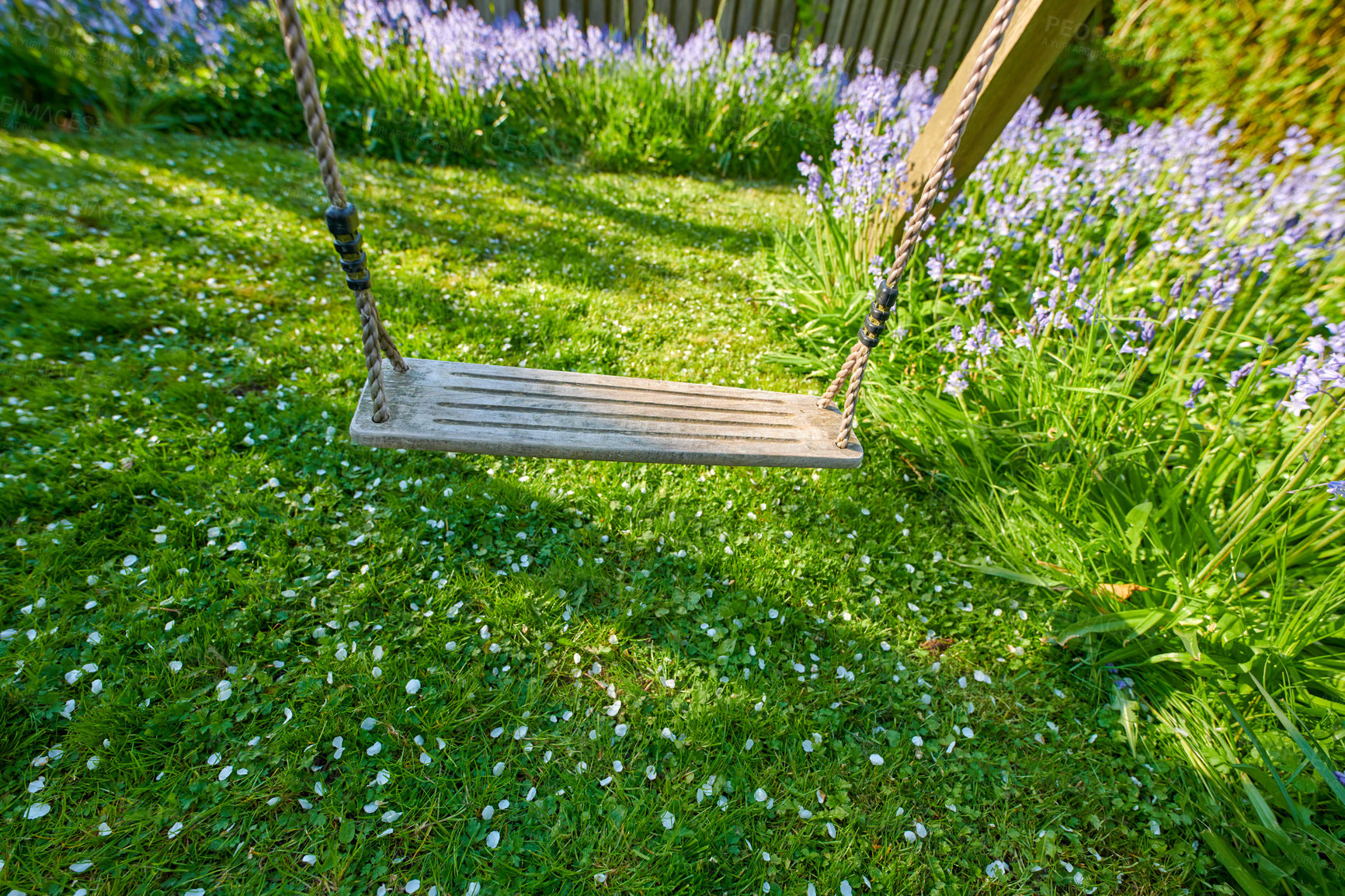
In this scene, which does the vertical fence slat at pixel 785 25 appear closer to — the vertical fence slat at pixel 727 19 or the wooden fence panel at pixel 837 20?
the wooden fence panel at pixel 837 20

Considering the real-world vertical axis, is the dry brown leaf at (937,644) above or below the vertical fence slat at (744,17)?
below

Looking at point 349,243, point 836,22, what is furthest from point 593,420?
point 836,22

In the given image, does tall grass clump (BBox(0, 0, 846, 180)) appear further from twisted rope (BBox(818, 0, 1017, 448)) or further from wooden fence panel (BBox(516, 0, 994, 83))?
twisted rope (BBox(818, 0, 1017, 448))

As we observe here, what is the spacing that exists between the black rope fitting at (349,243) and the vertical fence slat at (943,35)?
8908mm

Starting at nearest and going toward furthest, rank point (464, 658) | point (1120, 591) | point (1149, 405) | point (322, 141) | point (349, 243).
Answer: point (322, 141) → point (349, 243) → point (464, 658) → point (1120, 591) → point (1149, 405)

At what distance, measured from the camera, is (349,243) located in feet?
5.00

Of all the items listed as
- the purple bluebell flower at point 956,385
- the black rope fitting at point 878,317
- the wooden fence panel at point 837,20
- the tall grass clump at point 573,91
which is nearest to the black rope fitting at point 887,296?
the black rope fitting at point 878,317

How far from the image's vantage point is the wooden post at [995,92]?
2.57 metres

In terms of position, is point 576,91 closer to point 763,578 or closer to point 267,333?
point 267,333

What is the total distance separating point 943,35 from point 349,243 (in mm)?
9495

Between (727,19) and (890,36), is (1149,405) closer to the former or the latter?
(727,19)

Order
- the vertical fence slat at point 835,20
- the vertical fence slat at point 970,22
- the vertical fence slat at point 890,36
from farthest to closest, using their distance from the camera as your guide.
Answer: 1. the vertical fence slat at point 970,22
2. the vertical fence slat at point 890,36
3. the vertical fence slat at point 835,20

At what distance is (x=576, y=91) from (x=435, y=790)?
6.93m

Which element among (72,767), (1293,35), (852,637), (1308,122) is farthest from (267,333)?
(1293,35)
